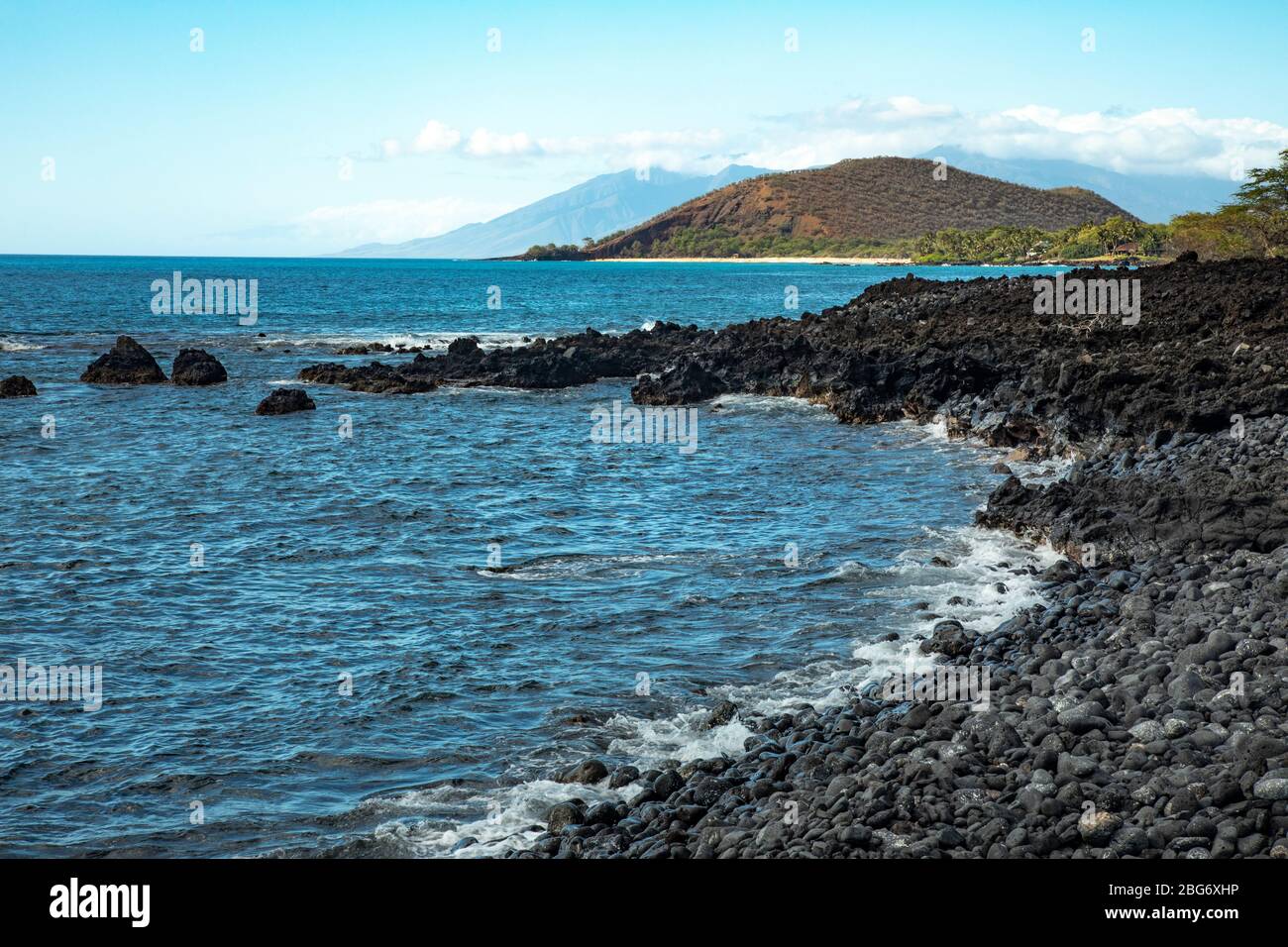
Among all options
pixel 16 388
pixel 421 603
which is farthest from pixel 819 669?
pixel 16 388

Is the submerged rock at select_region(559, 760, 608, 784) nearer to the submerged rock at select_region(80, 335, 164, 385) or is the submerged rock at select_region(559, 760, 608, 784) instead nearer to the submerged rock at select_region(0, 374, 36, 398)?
the submerged rock at select_region(0, 374, 36, 398)

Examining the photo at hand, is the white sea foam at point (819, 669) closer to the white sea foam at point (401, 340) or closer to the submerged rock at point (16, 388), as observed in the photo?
the submerged rock at point (16, 388)

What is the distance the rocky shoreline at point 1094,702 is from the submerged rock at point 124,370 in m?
34.0

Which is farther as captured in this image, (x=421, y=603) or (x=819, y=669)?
(x=421, y=603)

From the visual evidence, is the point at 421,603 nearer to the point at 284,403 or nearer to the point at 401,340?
the point at 284,403

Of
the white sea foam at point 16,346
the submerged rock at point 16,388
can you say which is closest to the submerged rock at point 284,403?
the submerged rock at point 16,388

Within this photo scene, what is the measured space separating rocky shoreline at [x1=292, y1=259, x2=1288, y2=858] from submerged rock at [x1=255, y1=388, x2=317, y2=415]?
918 inches

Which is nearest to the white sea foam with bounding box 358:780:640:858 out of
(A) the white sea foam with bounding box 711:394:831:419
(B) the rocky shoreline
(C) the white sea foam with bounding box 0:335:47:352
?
(B) the rocky shoreline

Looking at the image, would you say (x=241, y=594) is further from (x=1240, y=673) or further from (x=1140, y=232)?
(x=1140, y=232)

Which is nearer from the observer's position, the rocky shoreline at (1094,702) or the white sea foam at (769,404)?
the rocky shoreline at (1094,702)

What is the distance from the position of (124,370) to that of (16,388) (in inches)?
205

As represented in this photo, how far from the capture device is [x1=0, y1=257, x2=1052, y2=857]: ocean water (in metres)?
12.3

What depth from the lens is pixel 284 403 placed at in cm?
4094

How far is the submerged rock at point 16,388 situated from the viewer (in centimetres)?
4334
